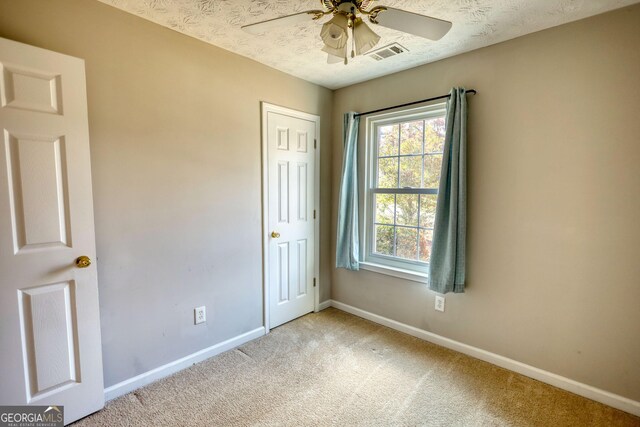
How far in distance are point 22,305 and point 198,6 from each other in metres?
1.88

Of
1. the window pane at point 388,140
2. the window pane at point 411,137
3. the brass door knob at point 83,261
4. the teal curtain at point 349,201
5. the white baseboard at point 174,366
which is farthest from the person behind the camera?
the teal curtain at point 349,201

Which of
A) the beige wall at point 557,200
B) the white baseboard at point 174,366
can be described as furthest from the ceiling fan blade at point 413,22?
the white baseboard at point 174,366

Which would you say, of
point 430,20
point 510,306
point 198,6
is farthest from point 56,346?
point 510,306

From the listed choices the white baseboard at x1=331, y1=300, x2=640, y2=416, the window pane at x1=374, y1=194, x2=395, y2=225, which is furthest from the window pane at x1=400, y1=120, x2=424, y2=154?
the white baseboard at x1=331, y1=300, x2=640, y2=416

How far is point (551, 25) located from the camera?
6.32 ft

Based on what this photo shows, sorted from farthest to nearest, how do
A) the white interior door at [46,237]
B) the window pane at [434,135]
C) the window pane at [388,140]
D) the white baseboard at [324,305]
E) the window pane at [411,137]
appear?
the white baseboard at [324,305] < the window pane at [388,140] < the window pane at [411,137] < the window pane at [434,135] < the white interior door at [46,237]

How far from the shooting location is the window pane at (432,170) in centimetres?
257

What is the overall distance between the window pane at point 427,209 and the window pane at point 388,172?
12.3 inches

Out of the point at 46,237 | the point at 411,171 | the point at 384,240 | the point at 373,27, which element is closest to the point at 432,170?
the point at 411,171

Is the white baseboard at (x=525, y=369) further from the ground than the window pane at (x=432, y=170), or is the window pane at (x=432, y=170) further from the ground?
the window pane at (x=432, y=170)

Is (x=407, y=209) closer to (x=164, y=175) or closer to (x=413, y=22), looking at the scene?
(x=413, y=22)

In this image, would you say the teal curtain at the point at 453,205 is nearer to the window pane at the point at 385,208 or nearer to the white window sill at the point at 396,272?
the white window sill at the point at 396,272

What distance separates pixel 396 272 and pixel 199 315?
1731 mm

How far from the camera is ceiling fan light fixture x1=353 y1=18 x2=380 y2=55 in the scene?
138 centimetres
